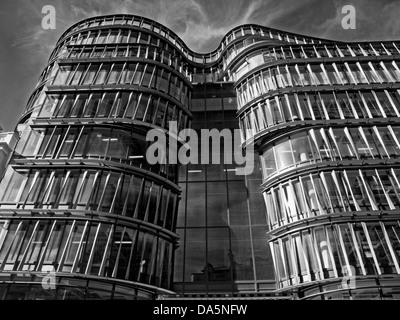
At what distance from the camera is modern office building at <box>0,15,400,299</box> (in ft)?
57.0

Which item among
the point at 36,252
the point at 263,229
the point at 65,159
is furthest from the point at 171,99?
the point at 36,252

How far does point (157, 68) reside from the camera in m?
27.1

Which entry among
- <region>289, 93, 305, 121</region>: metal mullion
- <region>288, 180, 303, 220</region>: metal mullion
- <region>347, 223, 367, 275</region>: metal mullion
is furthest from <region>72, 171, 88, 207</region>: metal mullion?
<region>347, 223, 367, 275</region>: metal mullion

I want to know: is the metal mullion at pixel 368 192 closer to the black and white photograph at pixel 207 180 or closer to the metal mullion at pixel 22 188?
the black and white photograph at pixel 207 180

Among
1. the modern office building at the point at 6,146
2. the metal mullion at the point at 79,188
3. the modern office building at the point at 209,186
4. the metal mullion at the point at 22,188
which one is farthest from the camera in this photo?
the modern office building at the point at 6,146

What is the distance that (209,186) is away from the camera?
80.1 feet

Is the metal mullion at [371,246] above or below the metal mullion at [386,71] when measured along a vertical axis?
below

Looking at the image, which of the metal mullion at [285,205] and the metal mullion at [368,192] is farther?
the metal mullion at [285,205]

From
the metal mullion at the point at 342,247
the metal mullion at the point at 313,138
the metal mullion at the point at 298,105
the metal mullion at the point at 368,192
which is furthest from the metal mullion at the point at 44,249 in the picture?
the metal mullion at the point at 368,192

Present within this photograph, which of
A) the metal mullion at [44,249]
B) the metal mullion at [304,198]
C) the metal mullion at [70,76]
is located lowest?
the metal mullion at [44,249]

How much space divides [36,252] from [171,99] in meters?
15.2

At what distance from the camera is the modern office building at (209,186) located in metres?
17.4

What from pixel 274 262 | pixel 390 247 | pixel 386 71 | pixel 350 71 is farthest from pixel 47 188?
pixel 386 71
